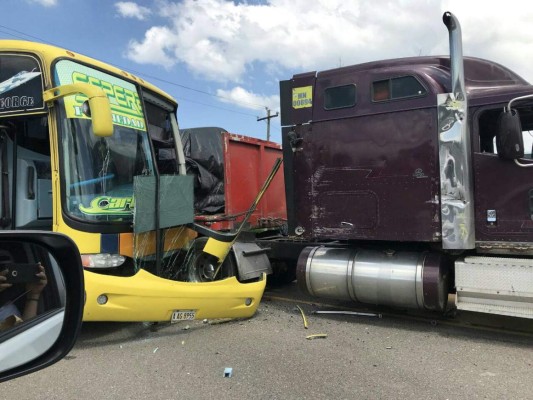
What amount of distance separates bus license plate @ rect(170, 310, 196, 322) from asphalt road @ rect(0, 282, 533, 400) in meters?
0.24

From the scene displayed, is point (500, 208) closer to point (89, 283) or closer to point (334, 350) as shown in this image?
point (334, 350)

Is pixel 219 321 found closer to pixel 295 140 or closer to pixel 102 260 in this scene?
pixel 102 260

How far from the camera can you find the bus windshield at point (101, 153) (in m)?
4.57

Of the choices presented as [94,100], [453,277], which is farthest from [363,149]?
[94,100]

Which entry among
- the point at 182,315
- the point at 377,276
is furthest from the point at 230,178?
the point at 377,276

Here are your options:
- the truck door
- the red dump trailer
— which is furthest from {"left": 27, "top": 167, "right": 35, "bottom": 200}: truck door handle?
the truck door

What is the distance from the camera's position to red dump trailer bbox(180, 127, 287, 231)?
267 inches

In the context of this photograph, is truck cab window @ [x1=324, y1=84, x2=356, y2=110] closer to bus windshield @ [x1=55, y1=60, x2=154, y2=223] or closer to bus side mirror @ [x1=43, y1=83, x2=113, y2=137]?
bus windshield @ [x1=55, y1=60, x2=154, y2=223]

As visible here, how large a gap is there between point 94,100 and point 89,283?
5.47ft

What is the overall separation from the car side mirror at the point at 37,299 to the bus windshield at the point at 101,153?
308 centimetres

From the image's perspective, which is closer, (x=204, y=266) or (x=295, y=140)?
(x=295, y=140)

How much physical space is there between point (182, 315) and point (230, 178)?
97.9 inches

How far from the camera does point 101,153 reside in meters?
4.82

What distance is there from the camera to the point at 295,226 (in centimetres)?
600
